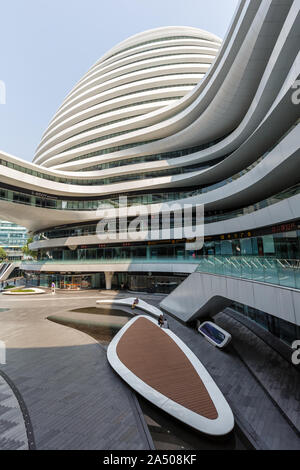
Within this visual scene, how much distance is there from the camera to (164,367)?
28.3 ft

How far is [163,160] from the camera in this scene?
31875 millimetres

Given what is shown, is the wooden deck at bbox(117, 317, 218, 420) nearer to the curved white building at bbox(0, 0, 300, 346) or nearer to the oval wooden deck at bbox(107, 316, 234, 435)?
the oval wooden deck at bbox(107, 316, 234, 435)

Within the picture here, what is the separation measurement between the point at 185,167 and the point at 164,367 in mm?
28715

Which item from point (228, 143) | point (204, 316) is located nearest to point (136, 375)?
point (204, 316)

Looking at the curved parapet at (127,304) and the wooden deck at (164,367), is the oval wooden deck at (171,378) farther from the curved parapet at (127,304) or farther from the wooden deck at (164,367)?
the curved parapet at (127,304)

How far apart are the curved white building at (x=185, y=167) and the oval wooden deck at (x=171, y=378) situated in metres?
3.63

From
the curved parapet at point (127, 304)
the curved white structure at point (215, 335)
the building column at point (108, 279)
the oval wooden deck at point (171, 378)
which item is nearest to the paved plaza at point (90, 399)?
the curved white structure at point (215, 335)

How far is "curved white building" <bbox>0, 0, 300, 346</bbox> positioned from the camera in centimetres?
1274

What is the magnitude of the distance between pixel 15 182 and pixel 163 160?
20340 mm

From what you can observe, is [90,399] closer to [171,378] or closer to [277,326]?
[171,378]

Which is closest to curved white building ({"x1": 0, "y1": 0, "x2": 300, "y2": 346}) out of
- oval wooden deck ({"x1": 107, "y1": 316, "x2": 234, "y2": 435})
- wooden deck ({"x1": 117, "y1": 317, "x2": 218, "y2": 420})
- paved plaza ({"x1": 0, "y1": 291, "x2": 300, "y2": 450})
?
paved plaza ({"x1": 0, "y1": 291, "x2": 300, "y2": 450})

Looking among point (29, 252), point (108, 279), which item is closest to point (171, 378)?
point (108, 279)

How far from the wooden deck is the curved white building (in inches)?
152
